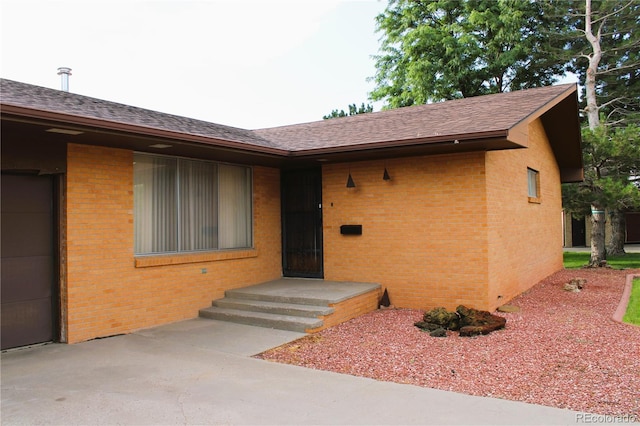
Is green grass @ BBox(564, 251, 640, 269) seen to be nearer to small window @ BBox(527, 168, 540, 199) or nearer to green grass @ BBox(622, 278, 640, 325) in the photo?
small window @ BBox(527, 168, 540, 199)

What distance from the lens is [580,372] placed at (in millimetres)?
4984

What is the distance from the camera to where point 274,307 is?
301 inches

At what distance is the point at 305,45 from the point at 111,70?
900 cm

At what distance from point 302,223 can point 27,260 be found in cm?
533

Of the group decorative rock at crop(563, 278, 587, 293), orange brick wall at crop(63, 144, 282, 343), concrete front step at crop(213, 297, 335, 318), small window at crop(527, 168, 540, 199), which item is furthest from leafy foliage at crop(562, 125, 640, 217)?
orange brick wall at crop(63, 144, 282, 343)

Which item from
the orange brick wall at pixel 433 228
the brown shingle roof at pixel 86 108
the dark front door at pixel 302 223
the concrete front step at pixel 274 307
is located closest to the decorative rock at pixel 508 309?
the orange brick wall at pixel 433 228

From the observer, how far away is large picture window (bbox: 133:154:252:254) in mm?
7688

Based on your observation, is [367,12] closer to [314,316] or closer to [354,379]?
[314,316]

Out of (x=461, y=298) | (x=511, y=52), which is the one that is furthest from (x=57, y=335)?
(x=511, y=52)

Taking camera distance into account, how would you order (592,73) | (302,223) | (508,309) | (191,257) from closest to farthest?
(191,257) → (508,309) → (302,223) → (592,73)

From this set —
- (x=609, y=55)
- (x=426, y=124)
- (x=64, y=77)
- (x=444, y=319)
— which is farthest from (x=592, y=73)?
(x=64, y=77)

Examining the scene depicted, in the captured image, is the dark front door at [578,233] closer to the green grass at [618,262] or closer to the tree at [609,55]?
the green grass at [618,262]

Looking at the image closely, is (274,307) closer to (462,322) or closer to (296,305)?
(296,305)

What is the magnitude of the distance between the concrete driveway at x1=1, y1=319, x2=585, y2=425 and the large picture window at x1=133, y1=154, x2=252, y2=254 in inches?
90.5
